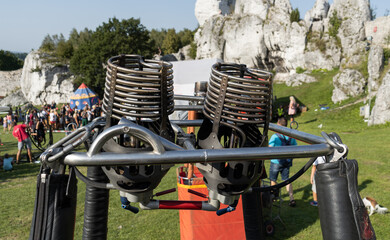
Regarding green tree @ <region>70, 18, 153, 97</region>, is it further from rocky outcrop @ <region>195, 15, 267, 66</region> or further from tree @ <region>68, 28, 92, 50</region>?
tree @ <region>68, 28, 92, 50</region>

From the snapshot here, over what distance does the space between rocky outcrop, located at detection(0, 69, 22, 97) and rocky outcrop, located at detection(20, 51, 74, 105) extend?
23.5ft

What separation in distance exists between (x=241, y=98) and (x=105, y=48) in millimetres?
41224

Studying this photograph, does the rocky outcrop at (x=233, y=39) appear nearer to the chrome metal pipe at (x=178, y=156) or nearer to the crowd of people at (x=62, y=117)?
the crowd of people at (x=62, y=117)

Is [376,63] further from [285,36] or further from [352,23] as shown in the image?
[285,36]

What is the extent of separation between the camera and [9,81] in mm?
59219

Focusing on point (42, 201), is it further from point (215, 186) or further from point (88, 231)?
point (88, 231)

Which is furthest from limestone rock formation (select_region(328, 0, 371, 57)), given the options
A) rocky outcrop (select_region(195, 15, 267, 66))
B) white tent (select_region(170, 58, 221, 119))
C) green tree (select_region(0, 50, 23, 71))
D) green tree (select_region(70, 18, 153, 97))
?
green tree (select_region(0, 50, 23, 71))

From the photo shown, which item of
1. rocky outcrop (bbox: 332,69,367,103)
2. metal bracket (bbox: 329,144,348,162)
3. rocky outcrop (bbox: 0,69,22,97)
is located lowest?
rocky outcrop (bbox: 0,69,22,97)

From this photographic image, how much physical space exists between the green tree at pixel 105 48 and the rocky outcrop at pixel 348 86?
23.3m

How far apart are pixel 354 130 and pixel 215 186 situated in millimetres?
16366

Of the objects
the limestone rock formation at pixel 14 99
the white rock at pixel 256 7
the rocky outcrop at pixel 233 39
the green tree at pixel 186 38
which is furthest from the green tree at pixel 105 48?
the green tree at pixel 186 38

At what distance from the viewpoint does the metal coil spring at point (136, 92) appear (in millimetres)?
1346

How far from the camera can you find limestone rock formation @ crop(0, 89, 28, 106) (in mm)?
53719

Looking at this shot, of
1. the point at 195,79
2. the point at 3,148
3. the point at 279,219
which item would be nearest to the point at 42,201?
the point at 279,219
